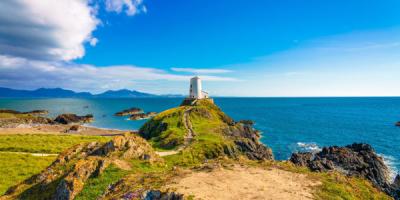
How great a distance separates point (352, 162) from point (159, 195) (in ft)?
150

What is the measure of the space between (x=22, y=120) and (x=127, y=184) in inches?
4976

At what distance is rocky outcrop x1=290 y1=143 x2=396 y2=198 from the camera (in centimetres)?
4225

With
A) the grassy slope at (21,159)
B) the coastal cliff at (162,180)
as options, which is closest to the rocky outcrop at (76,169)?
the coastal cliff at (162,180)

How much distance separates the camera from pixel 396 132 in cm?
9150

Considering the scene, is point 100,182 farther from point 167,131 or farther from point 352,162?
point 352,162

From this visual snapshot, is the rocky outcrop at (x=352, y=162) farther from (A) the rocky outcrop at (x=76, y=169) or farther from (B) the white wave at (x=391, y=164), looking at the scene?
(A) the rocky outcrop at (x=76, y=169)

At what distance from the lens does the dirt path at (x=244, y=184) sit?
16.9m

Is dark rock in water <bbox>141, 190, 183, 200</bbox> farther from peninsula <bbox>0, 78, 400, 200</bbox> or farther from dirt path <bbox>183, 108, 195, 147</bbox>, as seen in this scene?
dirt path <bbox>183, 108, 195, 147</bbox>

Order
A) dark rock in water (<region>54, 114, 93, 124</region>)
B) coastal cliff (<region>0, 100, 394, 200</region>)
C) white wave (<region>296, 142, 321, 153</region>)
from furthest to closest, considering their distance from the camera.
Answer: dark rock in water (<region>54, 114, 93, 124</region>), white wave (<region>296, 142, 321, 153</region>), coastal cliff (<region>0, 100, 394, 200</region>)

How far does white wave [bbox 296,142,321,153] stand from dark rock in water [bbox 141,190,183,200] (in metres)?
60.2

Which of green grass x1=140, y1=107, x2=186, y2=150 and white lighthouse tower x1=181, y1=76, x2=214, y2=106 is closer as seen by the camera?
green grass x1=140, y1=107, x2=186, y2=150

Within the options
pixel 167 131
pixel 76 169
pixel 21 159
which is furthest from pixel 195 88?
pixel 76 169

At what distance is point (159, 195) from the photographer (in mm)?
16125

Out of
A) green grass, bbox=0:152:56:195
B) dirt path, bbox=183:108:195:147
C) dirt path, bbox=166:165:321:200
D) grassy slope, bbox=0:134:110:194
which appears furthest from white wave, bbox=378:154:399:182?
grassy slope, bbox=0:134:110:194
